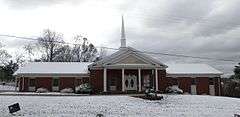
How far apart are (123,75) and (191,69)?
12.9 m

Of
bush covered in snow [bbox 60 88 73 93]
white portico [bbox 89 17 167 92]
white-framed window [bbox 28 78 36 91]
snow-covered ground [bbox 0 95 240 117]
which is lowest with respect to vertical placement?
snow-covered ground [bbox 0 95 240 117]

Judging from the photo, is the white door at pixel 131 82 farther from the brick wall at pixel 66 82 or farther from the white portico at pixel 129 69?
the brick wall at pixel 66 82

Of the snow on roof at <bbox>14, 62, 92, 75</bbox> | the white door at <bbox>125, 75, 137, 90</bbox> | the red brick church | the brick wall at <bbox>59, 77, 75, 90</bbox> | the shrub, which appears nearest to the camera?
the red brick church

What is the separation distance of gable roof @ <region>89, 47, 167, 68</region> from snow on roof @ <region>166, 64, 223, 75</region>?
6.02m

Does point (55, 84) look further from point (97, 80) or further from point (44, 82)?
point (97, 80)

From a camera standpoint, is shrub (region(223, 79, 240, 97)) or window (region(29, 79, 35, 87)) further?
window (region(29, 79, 35, 87))

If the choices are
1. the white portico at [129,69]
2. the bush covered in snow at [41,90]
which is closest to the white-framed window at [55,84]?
the bush covered in snow at [41,90]

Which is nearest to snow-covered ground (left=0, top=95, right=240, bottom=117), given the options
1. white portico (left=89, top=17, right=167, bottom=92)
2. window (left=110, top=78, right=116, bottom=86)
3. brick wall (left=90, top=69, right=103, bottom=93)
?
white portico (left=89, top=17, right=167, bottom=92)

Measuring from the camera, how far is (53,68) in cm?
4847

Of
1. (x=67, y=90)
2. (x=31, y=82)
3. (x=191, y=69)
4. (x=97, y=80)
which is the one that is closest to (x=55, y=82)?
(x=67, y=90)

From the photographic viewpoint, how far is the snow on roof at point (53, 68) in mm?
46297

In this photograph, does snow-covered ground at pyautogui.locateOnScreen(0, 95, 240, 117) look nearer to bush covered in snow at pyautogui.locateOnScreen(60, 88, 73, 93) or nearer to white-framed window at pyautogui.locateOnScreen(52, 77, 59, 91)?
bush covered in snow at pyautogui.locateOnScreen(60, 88, 73, 93)

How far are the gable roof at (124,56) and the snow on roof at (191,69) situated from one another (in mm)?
6019

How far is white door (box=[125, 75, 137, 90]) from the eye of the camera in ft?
146
